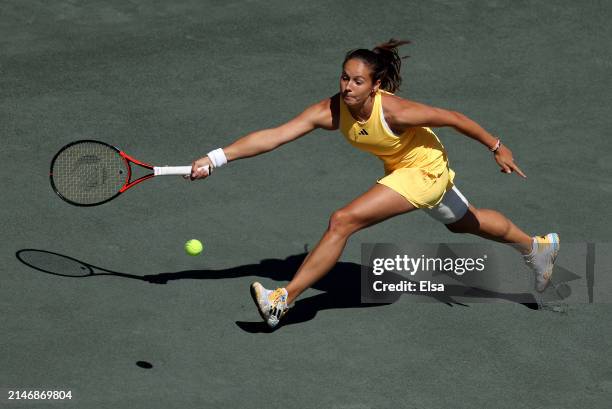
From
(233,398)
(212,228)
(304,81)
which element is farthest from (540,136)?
(233,398)

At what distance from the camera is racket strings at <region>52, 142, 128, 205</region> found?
9.16m

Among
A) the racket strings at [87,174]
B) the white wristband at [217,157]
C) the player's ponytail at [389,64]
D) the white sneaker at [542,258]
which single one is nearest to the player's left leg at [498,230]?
the white sneaker at [542,258]

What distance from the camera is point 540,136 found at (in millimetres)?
11625

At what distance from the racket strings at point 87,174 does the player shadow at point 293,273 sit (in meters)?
0.58

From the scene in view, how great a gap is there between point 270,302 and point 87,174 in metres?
1.68

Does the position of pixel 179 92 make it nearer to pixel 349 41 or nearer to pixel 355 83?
pixel 349 41

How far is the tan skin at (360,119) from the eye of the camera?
8555 millimetres

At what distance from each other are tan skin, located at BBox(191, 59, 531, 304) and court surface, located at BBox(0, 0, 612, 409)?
0.57 meters

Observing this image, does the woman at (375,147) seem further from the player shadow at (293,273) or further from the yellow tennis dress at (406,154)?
the player shadow at (293,273)

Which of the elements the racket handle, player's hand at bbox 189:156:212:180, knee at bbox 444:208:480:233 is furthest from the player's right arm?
knee at bbox 444:208:480:233

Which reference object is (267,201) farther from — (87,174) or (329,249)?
(329,249)

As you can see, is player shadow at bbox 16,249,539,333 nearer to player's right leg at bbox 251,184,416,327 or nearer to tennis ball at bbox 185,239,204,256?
tennis ball at bbox 185,239,204,256

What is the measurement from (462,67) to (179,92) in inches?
112

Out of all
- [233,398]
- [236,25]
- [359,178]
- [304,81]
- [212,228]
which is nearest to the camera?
[233,398]
